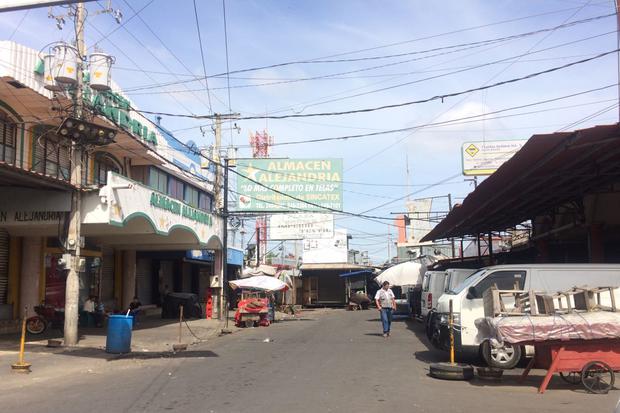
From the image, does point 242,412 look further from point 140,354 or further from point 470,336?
point 140,354

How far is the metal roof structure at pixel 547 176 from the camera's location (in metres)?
10.5

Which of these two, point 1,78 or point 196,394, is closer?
point 196,394

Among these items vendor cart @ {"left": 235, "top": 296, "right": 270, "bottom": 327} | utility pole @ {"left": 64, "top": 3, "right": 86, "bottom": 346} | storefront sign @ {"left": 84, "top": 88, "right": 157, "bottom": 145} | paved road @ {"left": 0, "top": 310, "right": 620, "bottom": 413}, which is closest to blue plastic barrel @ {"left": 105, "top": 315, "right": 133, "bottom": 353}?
paved road @ {"left": 0, "top": 310, "right": 620, "bottom": 413}

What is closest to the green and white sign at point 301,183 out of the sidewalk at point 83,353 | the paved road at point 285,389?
the sidewalk at point 83,353

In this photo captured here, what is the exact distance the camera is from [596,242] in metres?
16.9

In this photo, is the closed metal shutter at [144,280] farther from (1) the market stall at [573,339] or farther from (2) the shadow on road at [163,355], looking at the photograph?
(1) the market stall at [573,339]

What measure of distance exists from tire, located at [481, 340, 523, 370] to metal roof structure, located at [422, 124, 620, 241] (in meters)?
3.67

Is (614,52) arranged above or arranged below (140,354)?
above

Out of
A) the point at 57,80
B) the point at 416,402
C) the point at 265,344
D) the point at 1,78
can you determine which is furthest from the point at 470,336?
the point at 1,78

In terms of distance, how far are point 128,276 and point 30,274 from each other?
27.9 ft

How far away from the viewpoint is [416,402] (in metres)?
8.04

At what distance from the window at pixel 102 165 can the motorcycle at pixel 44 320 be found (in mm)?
5763

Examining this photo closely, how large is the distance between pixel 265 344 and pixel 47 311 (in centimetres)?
800

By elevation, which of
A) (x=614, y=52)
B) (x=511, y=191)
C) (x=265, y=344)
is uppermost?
(x=614, y=52)
